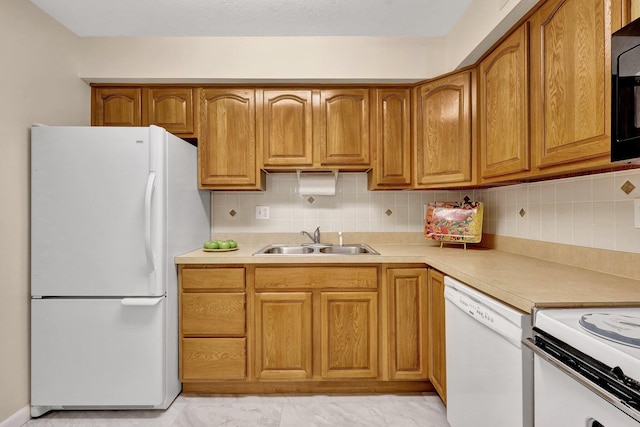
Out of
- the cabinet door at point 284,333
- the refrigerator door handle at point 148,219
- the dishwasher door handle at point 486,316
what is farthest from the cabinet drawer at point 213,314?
the dishwasher door handle at point 486,316

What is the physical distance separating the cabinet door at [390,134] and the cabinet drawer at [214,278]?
1141mm

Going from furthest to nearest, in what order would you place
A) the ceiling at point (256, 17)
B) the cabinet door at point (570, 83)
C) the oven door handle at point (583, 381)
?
the ceiling at point (256, 17) < the cabinet door at point (570, 83) < the oven door handle at point (583, 381)

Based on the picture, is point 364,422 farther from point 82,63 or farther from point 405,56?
point 82,63

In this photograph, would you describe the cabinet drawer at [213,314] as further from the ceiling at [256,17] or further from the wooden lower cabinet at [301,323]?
the ceiling at [256,17]

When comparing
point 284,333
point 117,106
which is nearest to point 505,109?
point 284,333

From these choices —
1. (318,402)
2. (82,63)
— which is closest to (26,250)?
(82,63)

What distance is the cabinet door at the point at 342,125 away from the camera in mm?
2391

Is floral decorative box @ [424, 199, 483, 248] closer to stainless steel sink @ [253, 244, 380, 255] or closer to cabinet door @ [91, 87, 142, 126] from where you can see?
stainless steel sink @ [253, 244, 380, 255]

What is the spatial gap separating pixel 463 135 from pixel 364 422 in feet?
5.90

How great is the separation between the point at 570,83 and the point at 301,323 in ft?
5.86

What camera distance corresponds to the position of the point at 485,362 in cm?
126

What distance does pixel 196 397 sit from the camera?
6.95 feet

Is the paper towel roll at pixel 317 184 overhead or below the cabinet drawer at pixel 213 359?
overhead

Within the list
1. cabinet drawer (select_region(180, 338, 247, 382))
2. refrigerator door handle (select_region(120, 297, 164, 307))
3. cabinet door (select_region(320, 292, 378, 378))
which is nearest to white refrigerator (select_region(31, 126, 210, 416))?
refrigerator door handle (select_region(120, 297, 164, 307))
